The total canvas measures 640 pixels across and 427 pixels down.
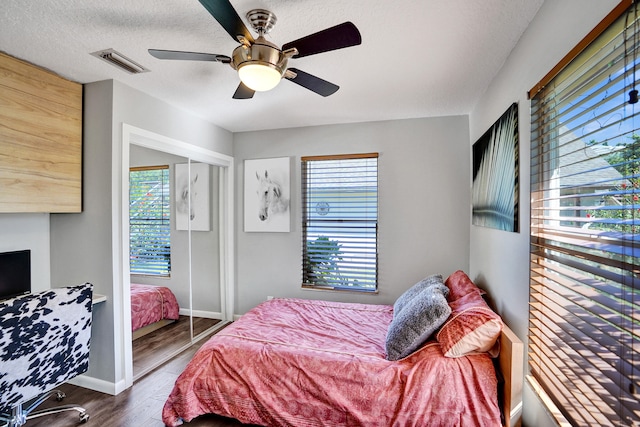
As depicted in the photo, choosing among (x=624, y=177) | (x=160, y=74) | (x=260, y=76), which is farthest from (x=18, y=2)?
(x=624, y=177)

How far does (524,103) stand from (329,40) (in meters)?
1.21

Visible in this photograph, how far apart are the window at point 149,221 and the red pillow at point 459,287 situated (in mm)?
2750

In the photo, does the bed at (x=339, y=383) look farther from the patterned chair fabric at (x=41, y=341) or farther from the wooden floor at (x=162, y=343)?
the wooden floor at (x=162, y=343)

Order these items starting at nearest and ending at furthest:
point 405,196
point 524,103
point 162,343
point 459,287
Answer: point 524,103 < point 459,287 < point 162,343 < point 405,196

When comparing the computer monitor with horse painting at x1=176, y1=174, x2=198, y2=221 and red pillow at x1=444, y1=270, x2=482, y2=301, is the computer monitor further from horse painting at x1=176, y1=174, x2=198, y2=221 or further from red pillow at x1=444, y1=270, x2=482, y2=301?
red pillow at x1=444, y1=270, x2=482, y2=301

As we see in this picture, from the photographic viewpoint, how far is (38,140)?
222 centimetres

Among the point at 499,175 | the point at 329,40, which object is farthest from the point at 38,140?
the point at 499,175

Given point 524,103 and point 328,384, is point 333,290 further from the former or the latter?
point 524,103

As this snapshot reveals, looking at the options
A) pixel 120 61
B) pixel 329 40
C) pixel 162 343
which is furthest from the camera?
pixel 162 343

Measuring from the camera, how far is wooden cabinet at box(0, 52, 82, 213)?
80.4 inches

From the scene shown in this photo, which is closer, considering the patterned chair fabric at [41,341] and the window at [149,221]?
the patterned chair fabric at [41,341]

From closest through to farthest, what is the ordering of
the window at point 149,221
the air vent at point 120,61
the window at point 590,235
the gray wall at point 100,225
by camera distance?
the window at point 590,235
the air vent at point 120,61
the gray wall at point 100,225
the window at point 149,221

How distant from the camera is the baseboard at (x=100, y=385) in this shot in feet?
8.00

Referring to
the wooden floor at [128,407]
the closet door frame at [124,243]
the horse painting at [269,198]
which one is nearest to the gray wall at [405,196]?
the horse painting at [269,198]
